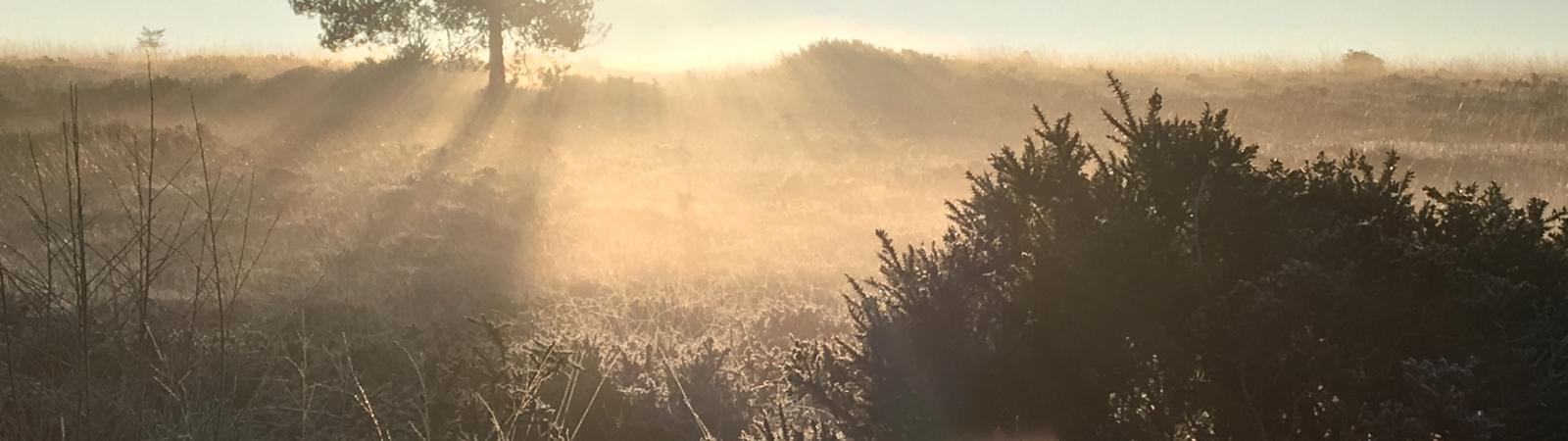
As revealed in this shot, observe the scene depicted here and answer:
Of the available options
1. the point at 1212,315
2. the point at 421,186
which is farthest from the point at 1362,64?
the point at 1212,315

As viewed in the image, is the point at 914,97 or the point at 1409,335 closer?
the point at 1409,335

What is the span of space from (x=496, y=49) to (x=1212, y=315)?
1005 inches

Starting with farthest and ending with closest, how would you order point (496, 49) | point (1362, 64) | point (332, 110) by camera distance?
point (1362, 64), point (496, 49), point (332, 110)

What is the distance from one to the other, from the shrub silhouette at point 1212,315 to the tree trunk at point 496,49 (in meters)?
24.5

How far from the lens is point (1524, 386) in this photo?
8.56 ft

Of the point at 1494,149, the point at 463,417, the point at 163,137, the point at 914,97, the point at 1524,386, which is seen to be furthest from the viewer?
the point at 914,97

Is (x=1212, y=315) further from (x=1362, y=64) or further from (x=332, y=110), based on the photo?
(x=1362, y=64)

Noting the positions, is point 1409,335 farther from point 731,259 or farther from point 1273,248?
point 731,259

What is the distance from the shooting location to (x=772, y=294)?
8.60 metres

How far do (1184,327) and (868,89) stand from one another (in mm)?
26307

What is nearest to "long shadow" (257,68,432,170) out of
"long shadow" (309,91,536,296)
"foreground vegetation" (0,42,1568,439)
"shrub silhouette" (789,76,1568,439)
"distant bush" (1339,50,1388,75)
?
"foreground vegetation" (0,42,1568,439)

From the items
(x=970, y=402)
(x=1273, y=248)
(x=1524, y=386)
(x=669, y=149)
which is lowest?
(x=669, y=149)

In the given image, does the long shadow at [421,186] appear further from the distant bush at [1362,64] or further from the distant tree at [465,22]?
the distant bush at [1362,64]

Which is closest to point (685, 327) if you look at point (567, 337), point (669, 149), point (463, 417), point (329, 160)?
point (567, 337)
